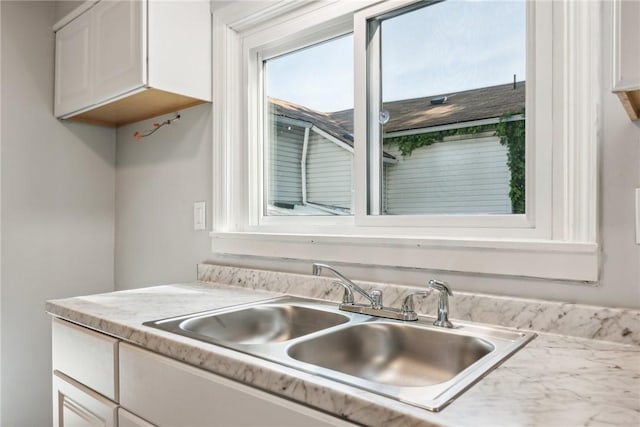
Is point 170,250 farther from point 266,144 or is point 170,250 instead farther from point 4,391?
point 4,391

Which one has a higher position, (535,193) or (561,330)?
(535,193)

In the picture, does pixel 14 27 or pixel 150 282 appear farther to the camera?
pixel 150 282

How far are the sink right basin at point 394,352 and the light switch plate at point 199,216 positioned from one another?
3.29 feet

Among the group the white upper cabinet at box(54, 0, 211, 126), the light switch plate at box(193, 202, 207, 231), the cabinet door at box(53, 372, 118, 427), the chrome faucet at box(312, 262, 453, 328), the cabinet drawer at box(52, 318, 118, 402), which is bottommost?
the cabinet door at box(53, 372, 118, 427)

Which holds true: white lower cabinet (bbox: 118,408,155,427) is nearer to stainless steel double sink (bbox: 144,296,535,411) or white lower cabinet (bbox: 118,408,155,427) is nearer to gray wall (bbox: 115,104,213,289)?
stainless steel double sink (bbox: 144,296,535,411)

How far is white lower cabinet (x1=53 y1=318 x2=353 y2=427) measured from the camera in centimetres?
81

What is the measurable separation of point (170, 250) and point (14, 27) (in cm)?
125

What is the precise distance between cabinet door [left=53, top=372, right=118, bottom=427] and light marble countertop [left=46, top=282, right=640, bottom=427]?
0.21 m

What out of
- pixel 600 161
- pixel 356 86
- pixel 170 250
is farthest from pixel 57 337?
pixel 600 161

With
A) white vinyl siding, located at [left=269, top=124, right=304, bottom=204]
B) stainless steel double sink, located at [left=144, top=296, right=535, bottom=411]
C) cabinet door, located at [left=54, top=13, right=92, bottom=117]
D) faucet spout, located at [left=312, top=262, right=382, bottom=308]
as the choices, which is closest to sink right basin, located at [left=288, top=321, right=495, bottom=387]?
stainless steel double sink, located at [left=144, top=296, right=535, bottom=411]

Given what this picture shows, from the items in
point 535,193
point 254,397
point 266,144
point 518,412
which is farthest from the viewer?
point 266,144

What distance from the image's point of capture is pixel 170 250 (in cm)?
208

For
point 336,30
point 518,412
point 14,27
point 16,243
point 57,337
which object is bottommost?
point 57,337

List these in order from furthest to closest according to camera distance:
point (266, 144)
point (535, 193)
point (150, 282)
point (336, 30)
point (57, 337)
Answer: point (150, 282) → point (266, 144) → point (336, 30) → point (57, 337) → point (535, 193)
